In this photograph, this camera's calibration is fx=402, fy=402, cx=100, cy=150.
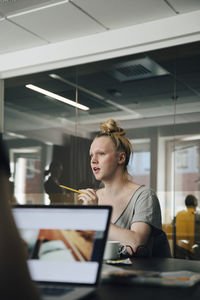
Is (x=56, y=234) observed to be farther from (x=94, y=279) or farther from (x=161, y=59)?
(x=161, y=59)

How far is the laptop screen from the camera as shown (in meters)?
0.93

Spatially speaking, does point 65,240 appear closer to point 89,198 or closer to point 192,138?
point 89,198

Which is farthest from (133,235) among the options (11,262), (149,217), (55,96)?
(55,96)

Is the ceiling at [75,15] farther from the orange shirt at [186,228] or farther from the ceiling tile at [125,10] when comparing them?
the orange shirt at [186,228]

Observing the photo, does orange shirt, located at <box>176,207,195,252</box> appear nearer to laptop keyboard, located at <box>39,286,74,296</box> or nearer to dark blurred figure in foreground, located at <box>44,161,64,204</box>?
dark blurred figure in foreground, located at <box>44,161,64,204</box>

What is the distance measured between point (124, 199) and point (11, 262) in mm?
1607

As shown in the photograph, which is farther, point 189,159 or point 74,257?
point 189,159

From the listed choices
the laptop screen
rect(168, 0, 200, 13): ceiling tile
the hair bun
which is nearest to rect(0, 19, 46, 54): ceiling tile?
rect(168, 0, 200, 13): ceiling tile

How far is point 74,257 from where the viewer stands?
3.13ft

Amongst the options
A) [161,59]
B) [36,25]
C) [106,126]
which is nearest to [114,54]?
[161,59]

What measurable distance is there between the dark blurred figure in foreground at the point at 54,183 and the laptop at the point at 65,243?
3312 mm

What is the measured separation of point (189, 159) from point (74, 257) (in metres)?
2.79

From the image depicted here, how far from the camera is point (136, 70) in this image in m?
4.08

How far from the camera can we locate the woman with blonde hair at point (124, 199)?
1.74 metres
